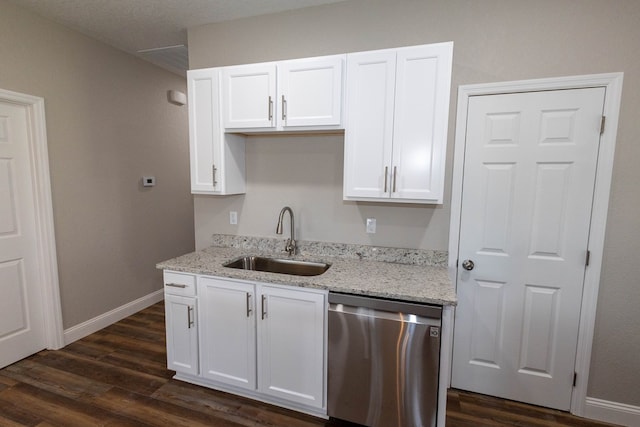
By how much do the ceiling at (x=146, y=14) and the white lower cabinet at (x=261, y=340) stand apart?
201 centimetres

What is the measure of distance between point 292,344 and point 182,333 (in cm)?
87

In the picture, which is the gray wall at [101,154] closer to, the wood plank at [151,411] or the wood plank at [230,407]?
the wood plank at [151,411]

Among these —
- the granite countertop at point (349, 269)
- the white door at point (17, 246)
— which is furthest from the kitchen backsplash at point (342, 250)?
the white door at point (17, 246)

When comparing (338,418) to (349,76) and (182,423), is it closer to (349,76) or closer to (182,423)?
(182,423)

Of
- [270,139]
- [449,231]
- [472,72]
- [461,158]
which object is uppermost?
[472,72]

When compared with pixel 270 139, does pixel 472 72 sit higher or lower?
higher

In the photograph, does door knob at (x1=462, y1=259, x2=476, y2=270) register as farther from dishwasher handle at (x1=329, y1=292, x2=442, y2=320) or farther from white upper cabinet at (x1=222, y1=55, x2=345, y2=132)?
white upper cabinet at (x1=222, y1=55, x2=345, y2=132)

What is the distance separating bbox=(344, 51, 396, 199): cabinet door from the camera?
1.98 m

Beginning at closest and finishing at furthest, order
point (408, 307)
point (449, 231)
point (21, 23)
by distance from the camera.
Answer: point (408, 307) → point (449, 231) → point (21, 23)

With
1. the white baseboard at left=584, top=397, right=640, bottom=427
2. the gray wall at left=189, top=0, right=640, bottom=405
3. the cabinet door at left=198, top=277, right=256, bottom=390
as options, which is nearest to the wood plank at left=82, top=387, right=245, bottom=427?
the cabinet door at left=198, top=277, right=256, bottom=390

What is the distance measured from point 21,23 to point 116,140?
1.10m

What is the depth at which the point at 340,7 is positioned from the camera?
7.62ft

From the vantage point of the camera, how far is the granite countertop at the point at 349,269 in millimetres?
A: 1780

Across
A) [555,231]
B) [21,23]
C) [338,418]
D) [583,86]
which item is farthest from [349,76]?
[21,23]
